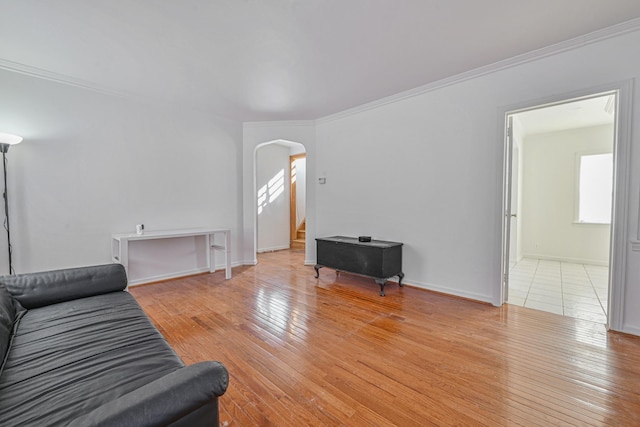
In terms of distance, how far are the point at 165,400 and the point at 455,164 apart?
11.6 feet

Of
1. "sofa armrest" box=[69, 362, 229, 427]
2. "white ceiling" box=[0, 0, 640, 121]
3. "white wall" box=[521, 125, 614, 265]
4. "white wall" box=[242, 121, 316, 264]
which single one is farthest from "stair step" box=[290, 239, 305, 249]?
"sofa armrest" box=[69, 362, 229, 427]

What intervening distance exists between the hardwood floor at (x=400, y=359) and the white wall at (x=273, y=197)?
3.53 meters

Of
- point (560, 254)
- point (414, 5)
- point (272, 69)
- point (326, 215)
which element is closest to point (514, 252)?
point (560, 254)

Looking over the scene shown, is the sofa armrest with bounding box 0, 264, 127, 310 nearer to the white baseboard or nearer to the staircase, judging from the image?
the white baseboard

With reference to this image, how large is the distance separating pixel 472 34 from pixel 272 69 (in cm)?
199

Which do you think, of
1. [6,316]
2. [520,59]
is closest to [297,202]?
[520,59]

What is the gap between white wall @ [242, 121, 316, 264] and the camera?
5125 mm

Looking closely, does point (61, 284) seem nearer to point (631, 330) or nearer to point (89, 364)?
point (89, 364)

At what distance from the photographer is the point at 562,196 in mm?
5523

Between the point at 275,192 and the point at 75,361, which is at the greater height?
the point at 275,192

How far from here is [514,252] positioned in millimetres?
5363

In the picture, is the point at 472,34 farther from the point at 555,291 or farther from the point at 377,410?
the point at 555,291

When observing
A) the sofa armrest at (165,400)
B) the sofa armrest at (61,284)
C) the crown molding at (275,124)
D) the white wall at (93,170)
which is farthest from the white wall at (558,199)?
the sofa armrest at (61,284)

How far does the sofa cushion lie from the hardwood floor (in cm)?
57
